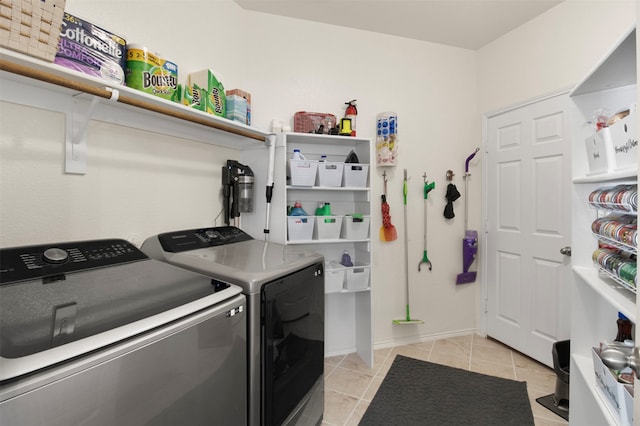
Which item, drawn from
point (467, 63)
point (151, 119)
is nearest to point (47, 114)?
point (151, 119)

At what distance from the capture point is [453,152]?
2857 mm

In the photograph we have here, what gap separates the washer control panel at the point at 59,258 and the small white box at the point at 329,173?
1246 mm

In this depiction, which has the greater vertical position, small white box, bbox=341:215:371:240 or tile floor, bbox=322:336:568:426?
small white box, bbox=341:215:371:240

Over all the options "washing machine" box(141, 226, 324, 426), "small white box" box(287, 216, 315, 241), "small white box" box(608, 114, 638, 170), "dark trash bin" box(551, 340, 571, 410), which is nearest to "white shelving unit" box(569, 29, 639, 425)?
"small white box" box(608, 114, 638, 170)

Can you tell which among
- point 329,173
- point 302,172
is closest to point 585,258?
point 329,173

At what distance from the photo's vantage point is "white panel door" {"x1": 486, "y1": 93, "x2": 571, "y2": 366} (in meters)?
2.28

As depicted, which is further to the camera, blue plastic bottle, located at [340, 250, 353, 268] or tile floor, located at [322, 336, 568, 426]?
blue plastic bottle, located at [340, 250, 353, 268]

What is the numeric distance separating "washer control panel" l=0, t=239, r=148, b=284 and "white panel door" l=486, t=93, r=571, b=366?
2.79 meters

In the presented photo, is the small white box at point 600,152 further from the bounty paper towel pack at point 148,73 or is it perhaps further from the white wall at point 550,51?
the bounty paper towel pack at point 148,73

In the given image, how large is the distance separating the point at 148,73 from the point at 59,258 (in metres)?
Result: 0.86

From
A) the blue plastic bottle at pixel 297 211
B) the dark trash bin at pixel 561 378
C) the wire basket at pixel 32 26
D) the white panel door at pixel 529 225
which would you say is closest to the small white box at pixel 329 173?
the blue plastic bottle at pixel 297 211

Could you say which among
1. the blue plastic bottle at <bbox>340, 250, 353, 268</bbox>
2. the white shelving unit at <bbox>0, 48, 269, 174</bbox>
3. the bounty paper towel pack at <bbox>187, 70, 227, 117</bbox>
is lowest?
the blue plastic bottle at <bbox>340, 250, 353, 268</bbox>

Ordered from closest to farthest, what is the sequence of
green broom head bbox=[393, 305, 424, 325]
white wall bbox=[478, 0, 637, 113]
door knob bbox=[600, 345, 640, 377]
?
door knob bbox=[600, 345, 640, 377]
white wall bbox=[478, 0, 637, 113]
green broom head bbox=[393, 305, 424, 325]

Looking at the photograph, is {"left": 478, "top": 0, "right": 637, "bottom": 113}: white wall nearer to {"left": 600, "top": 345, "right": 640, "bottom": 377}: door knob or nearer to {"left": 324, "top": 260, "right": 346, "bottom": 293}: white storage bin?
{"left": 600, "top": 345, "right": 640, "bottom": 377}: door knob
